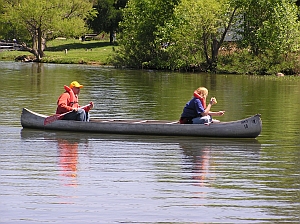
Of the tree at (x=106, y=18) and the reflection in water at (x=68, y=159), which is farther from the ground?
the tree at (x=106, y=18)

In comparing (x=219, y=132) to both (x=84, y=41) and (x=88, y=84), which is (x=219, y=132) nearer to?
(x=88, y=84)

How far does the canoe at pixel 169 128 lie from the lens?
19625 millimetres

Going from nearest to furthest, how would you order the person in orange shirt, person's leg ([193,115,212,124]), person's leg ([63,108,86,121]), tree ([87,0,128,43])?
person's leg ([193,115,212,124])
the person in orange shirt
person's leg ([63,108,86,121])
tree ([87,0,128,43])

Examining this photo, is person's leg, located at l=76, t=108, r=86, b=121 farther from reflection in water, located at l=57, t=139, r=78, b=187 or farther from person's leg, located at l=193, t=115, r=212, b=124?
person's leg, located at l=193, t=115, r=212, b=124

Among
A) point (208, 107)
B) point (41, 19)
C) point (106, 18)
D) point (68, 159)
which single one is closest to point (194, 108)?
point (208, 107)

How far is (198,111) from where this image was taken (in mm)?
19641

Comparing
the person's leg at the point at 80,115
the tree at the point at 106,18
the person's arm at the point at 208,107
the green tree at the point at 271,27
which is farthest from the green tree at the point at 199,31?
the person's arm at the point at 208,107

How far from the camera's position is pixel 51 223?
10422mm

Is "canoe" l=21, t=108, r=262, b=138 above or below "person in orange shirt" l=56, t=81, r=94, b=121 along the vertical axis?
below

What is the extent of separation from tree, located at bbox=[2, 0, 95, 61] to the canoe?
55.0 meters

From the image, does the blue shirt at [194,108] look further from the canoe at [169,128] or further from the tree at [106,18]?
the tree at [106,18]

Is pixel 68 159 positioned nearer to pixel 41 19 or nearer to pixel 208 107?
pixel 208 107

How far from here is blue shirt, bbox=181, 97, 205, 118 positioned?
64.1 ft

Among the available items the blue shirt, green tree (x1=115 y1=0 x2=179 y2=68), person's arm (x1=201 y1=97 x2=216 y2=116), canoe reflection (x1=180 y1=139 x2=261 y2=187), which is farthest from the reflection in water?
green tree (x1=115 y1=0 x2=179 y2=68)
